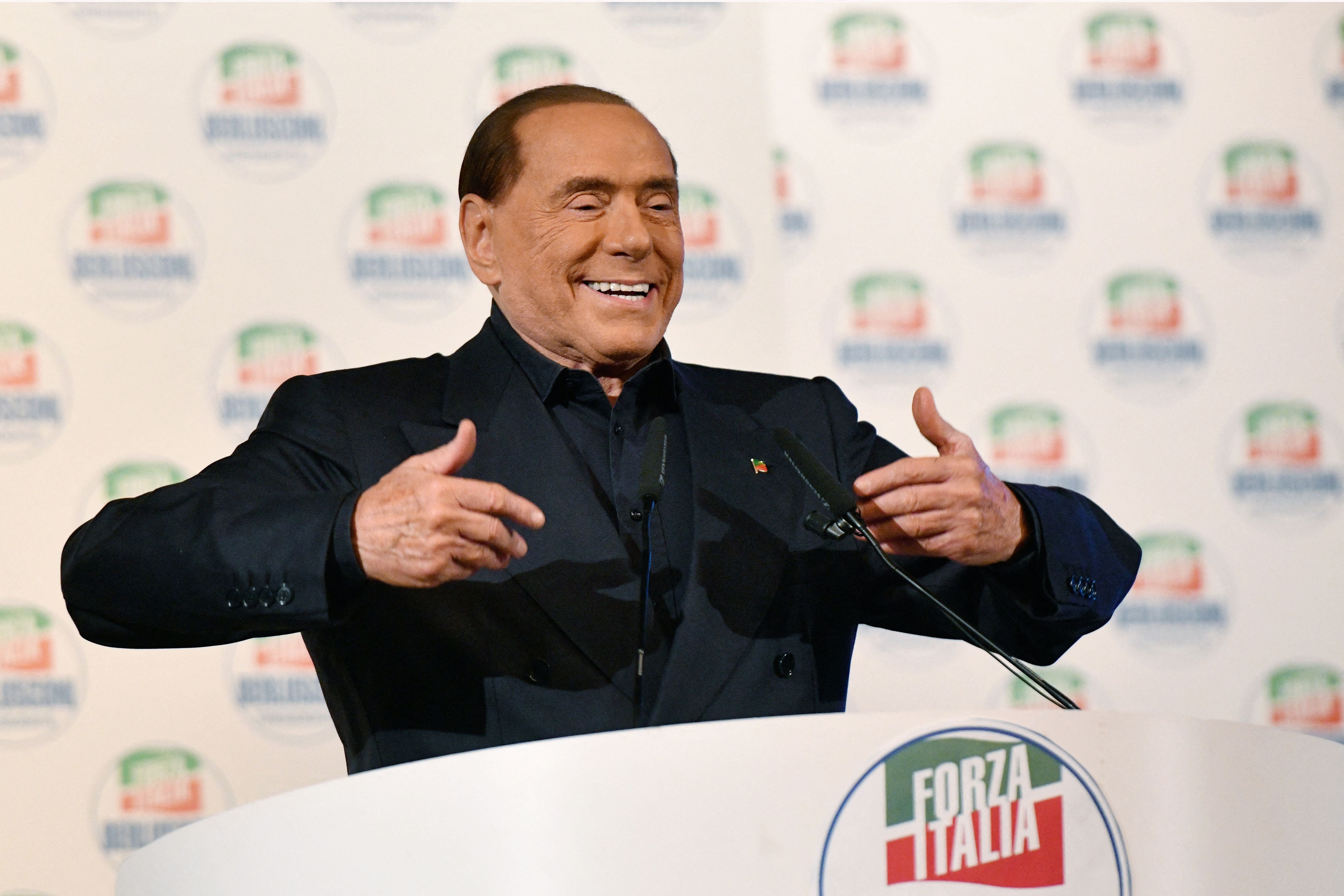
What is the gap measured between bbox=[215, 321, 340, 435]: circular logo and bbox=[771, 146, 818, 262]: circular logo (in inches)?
42.5

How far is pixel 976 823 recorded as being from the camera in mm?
1210

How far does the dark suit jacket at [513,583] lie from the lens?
1822 mm

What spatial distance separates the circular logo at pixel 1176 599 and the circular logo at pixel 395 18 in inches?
82.4

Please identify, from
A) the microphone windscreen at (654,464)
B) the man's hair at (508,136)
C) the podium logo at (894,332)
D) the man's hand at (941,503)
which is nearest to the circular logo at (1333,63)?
the podium logo at (894,332)

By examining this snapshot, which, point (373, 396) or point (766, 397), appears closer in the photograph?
point (373, 396)

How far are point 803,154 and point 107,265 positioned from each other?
161 cm

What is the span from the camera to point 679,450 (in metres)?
2.27

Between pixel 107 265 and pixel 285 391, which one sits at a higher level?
pixel 107 265

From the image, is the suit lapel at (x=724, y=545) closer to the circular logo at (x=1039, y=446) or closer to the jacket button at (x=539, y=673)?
the jacket button at (x=539, y=673)

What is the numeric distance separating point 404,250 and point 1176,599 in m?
2.04

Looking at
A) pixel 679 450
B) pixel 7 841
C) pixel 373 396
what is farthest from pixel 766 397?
pixel 7 841

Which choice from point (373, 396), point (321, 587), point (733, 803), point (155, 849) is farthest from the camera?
point (373, 396)

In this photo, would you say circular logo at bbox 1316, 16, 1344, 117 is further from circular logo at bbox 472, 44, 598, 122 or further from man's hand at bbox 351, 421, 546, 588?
man's hand at bbox 351, 421, 546, 588

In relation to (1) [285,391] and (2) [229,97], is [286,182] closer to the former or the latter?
(2) [229,97]
